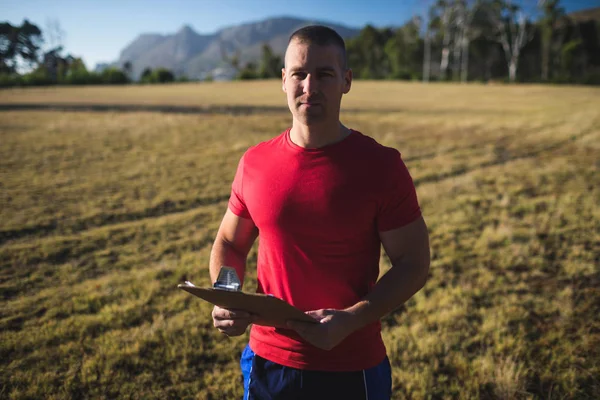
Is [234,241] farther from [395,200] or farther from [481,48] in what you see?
[481,48]

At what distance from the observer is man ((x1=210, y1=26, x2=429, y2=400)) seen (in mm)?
1615

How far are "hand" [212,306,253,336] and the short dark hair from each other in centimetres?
108

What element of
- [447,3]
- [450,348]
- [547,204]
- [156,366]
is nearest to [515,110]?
[547,204]

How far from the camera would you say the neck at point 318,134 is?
170 cm

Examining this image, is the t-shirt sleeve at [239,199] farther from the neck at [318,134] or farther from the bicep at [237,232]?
the neck at [318,134]

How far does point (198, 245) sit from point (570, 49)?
63.8 m

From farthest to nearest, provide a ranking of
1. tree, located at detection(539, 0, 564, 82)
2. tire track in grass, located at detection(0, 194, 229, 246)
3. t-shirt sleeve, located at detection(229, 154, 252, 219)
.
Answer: tree, located at detection(539, 0, 564, 82)
tire track in grass, located at detection(0, 194, 229, 246)
t-shirt sleeve, located at detection(229, 154, 252, 219)

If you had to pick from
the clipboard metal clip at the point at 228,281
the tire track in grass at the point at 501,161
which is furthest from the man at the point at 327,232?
the tire track in grass at the point at 501,161

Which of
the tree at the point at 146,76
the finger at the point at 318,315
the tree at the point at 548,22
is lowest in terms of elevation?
the finger at the point at 318,315

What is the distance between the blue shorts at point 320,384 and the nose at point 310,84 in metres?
1.14

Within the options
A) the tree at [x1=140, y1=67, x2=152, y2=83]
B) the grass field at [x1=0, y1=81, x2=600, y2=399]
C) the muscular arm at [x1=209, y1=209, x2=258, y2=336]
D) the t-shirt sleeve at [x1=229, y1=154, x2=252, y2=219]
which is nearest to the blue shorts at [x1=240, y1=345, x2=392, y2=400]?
the muscular arm at [x1=209, y1=209, x2=258, y2=336]

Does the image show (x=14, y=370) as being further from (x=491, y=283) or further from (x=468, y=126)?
(x=468, y=126)

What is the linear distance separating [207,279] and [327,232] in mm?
4112

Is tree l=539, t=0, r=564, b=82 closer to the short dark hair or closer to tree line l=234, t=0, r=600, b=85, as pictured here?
tree line l=234, t=0, r=600, b=85
